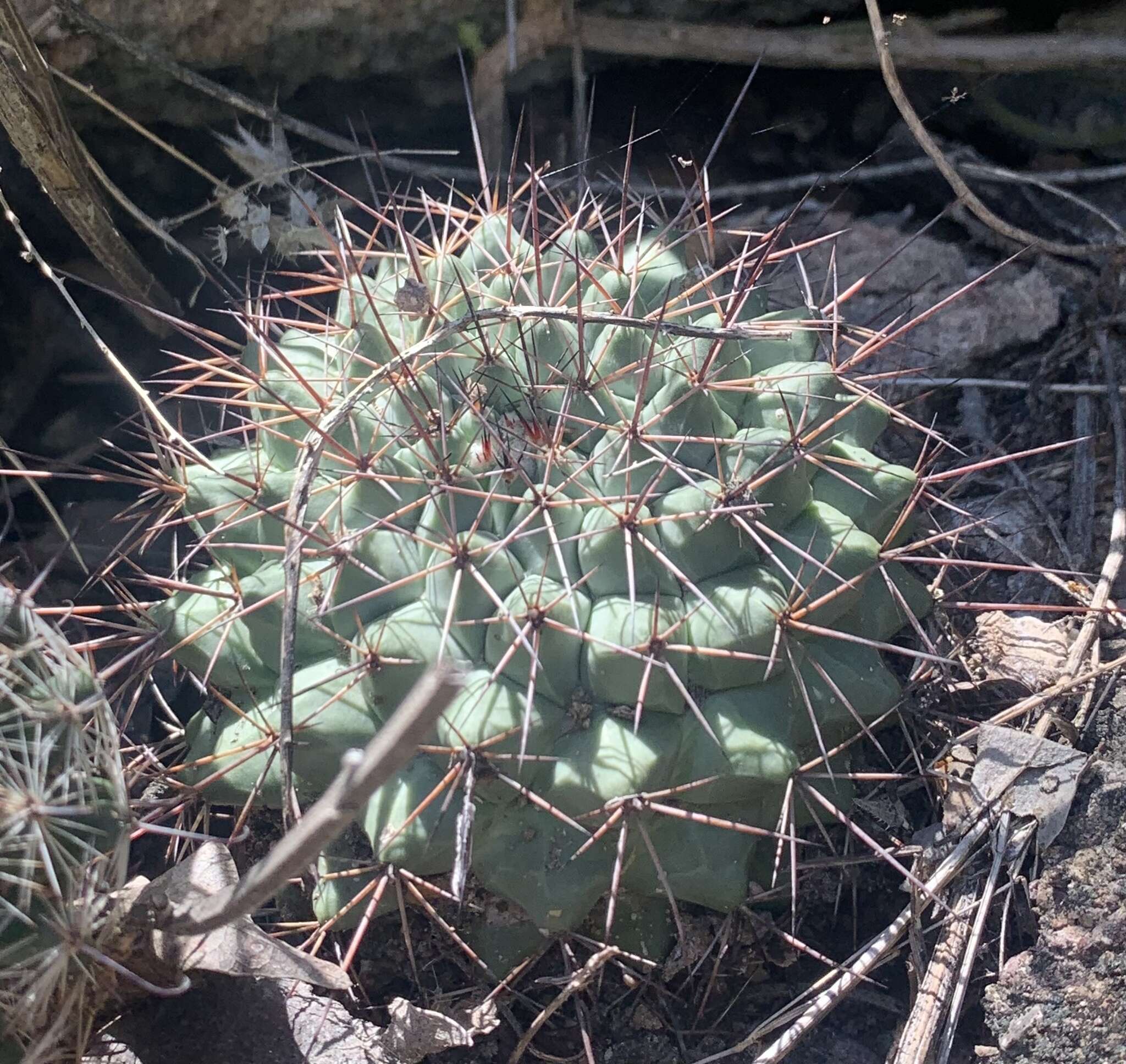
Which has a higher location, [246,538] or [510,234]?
[510,234]

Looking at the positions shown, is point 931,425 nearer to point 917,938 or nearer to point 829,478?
point 829,478

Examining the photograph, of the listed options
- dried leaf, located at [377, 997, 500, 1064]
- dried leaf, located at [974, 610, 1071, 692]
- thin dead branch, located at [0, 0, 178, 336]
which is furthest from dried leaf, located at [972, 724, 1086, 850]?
thin dead branch, located at [0, 0, 178, 336]

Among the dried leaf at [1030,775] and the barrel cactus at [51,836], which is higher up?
the barrel cactus at [51,836]

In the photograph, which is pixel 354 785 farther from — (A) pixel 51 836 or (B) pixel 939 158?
(B) pixel 939 158

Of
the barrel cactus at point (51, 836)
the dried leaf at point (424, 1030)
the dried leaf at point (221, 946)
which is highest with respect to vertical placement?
the barrel cactus at point (51, 836)

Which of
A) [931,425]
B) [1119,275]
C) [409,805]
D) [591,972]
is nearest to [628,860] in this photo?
[591,972]

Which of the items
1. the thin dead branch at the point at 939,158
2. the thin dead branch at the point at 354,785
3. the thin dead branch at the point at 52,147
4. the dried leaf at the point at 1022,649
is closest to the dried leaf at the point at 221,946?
the thin dead branch at the point at 354,785

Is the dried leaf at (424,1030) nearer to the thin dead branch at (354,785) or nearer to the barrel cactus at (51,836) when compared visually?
the barrel cactus at (51,836)
